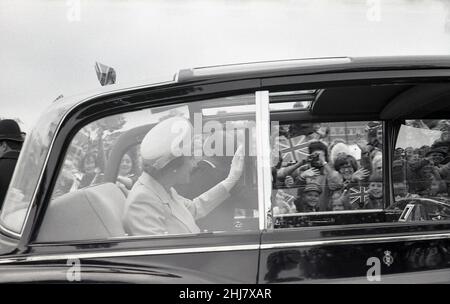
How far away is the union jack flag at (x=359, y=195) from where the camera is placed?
1.92 metres

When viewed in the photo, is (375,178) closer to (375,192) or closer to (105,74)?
(375,192)

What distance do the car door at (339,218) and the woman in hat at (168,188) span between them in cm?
24

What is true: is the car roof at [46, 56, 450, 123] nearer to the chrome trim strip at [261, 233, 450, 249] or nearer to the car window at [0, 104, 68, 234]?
the car window at [0, 104, 68, 234]

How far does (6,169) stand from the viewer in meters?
3.10

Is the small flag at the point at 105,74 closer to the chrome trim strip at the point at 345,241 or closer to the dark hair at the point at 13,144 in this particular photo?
the dark hair at the point at 13,144

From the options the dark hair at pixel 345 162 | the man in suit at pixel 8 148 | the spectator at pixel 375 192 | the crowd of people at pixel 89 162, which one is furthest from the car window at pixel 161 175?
the man in suit at pixel 8 148

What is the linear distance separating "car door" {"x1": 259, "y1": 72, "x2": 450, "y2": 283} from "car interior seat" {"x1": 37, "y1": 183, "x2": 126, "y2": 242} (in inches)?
22.9

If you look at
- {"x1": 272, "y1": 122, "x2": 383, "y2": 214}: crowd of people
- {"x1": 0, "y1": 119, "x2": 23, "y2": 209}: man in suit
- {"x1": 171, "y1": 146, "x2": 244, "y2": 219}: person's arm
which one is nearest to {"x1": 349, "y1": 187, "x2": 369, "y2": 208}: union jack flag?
{"x1": 272, "y1": 122, "x2": 383, "y2": 214}: crowd of people

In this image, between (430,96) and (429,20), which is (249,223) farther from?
(429,20)

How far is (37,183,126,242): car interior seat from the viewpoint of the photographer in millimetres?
1688

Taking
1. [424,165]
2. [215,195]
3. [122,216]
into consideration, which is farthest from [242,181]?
[424,165]
